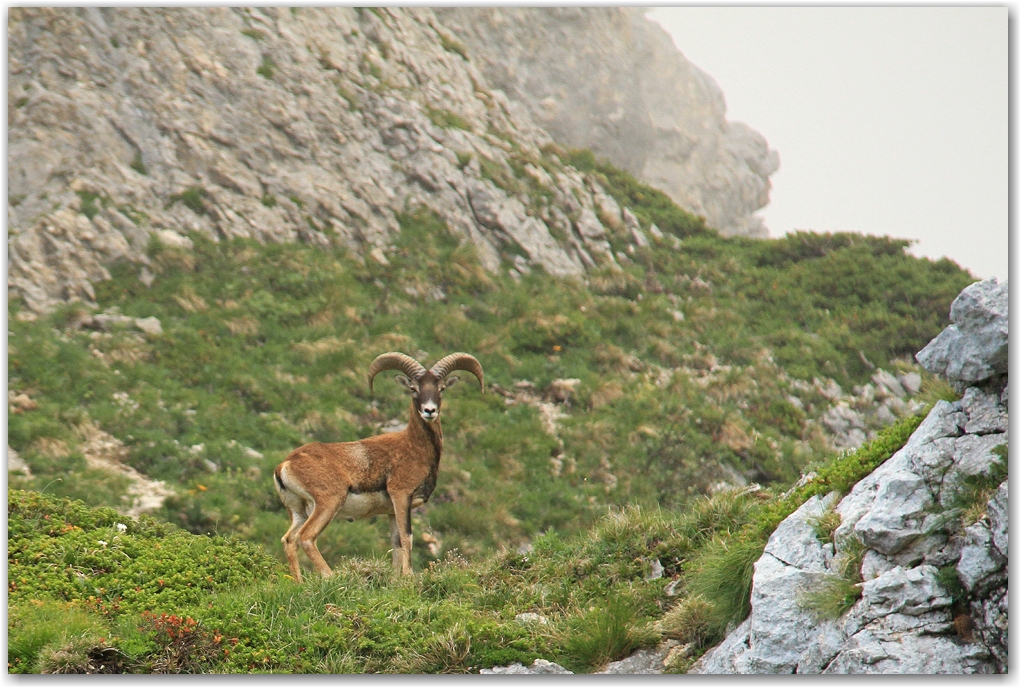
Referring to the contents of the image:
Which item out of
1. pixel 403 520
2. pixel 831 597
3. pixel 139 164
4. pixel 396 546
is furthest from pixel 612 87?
pixel 831 597

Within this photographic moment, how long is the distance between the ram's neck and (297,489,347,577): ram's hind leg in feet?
5.01

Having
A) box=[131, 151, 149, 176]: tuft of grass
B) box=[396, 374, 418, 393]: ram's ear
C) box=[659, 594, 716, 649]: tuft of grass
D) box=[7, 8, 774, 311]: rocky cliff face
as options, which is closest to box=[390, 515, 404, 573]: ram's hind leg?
box=[396, 374, 418, 393]: ram's ear

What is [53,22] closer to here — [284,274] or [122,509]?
[284,274]

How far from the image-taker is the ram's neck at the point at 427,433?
11531 mm

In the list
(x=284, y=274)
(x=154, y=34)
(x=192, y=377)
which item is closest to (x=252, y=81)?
(x=154, y=34)

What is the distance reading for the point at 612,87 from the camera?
34750 millimetres

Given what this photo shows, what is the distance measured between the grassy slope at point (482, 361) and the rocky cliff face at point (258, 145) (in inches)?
34.6

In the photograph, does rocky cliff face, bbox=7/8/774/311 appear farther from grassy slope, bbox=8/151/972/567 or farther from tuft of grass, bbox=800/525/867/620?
tuft of grass, bbox=800/525/867/620

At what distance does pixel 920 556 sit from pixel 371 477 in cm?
678

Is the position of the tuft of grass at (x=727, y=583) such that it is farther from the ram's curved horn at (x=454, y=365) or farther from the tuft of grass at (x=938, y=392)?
the ram's curved horn at (x=454, y=365)

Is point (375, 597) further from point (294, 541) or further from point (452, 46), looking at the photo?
point (452, 46)

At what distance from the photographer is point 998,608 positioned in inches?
241

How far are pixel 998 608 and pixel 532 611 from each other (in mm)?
4293

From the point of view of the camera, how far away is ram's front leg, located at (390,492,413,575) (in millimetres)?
10773
